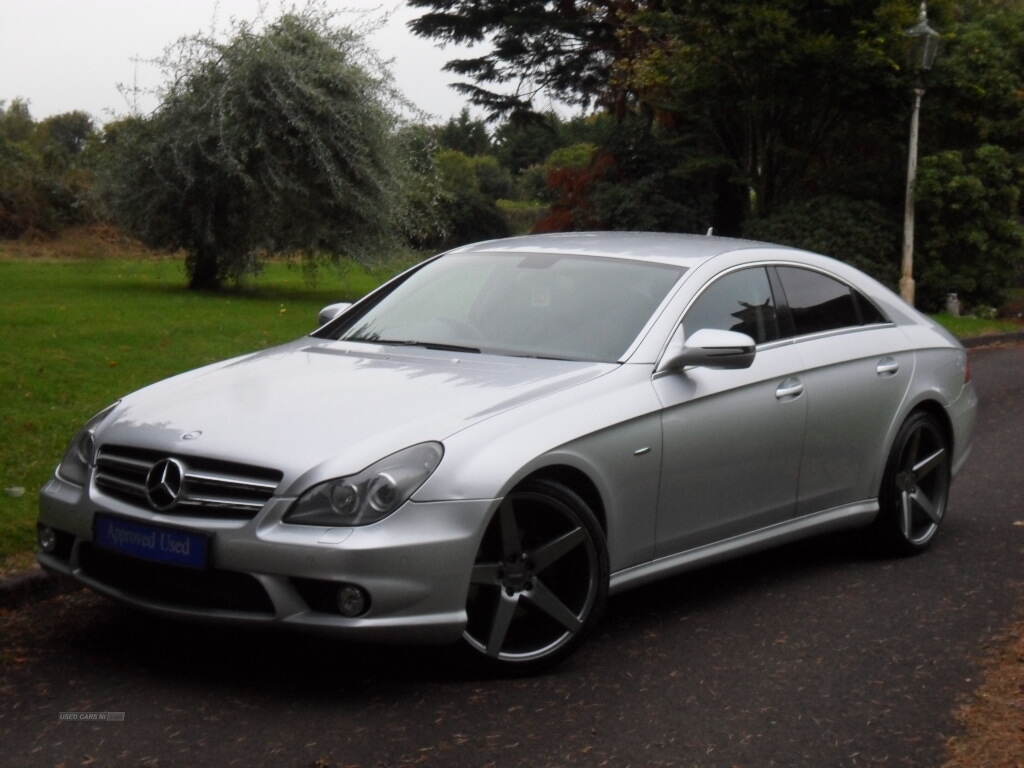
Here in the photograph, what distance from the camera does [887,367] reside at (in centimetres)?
709

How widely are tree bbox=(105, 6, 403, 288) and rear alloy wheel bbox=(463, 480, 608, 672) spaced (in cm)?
1944

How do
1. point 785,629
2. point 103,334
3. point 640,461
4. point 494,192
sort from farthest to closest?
1. point 494,192
2. point 103,334
3. point 785,629
4. point 640,461

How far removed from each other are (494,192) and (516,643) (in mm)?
94677

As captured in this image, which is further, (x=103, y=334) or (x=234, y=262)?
(x=234, y=262)

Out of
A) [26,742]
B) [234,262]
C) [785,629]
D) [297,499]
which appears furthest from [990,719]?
[234,262]

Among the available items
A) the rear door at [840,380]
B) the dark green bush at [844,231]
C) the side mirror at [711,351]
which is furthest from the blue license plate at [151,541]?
the dark green bush at [844,231]

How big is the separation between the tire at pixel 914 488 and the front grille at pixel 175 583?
340 cm

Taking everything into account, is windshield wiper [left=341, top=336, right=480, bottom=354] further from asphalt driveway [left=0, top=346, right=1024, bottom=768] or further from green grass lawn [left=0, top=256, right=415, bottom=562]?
green grass lawn [left=0, top=256, right=415, bottom=562]

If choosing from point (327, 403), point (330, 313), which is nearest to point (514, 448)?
point (327, 403)

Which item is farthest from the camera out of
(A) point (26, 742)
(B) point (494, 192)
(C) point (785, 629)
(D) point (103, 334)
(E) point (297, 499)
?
(B) point (494, 192)

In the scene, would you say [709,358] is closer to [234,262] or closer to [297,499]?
[297,499]

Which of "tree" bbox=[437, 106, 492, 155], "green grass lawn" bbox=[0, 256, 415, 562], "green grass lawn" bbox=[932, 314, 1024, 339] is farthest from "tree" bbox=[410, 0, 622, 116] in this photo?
"tree" bbox=[437, 106, 492, 155]

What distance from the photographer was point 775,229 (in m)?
27.1

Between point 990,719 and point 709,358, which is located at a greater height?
point 709,358
